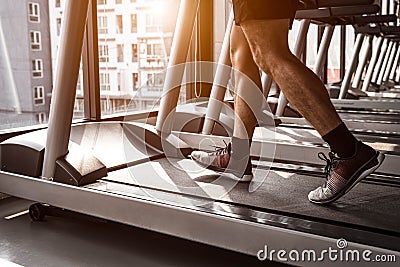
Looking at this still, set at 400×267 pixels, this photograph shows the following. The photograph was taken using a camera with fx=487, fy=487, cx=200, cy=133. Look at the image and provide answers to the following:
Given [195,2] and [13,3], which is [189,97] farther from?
[13,3]

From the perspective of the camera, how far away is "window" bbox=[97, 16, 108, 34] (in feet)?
10.3

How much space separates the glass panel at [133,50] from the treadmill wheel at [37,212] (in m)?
1.21

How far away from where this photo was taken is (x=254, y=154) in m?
2.64

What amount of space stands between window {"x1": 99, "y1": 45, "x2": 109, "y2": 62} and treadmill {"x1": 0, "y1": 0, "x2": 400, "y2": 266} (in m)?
0.71

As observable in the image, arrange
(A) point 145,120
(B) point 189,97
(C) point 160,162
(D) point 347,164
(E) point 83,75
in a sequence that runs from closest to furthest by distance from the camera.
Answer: (D) point 347,164 → (C) point 160,162 → (E) point 83,75 → (A) point 145,120 → (B) point 189,97

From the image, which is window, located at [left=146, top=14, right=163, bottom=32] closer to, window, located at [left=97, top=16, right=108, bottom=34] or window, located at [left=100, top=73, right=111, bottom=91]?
window, located at [left=97, top=16, right=108, bottom=34]

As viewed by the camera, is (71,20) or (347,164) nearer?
(347,164)

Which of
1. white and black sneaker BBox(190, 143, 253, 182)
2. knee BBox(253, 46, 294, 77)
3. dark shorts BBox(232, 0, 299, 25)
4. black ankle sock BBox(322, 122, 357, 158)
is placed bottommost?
white and black sneaker BBox(190, 143, 253, 182)

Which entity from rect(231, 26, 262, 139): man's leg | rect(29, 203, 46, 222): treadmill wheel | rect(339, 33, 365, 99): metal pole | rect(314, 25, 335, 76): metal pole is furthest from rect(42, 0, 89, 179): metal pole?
rect(339, 33, 365, 99): metal pole

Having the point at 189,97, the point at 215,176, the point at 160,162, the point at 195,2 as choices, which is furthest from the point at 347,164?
the point at 189,97

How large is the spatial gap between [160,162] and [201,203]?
2.48 feet

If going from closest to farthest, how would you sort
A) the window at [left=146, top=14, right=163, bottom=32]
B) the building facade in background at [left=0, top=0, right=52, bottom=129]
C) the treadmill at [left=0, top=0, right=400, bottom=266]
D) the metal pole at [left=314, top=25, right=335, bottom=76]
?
the treadmill at [left=0, top=0, right=400, bottom=266]
the building facade in background at [left=0, top=0, right=52, bottom=129]
the window at [left=146, top=14, right=163, bottom=32]
the metal pole at [left=314, top=25, right=335, bottom=76]

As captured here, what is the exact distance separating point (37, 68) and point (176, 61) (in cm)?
79

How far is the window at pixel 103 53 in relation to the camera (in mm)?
3171
